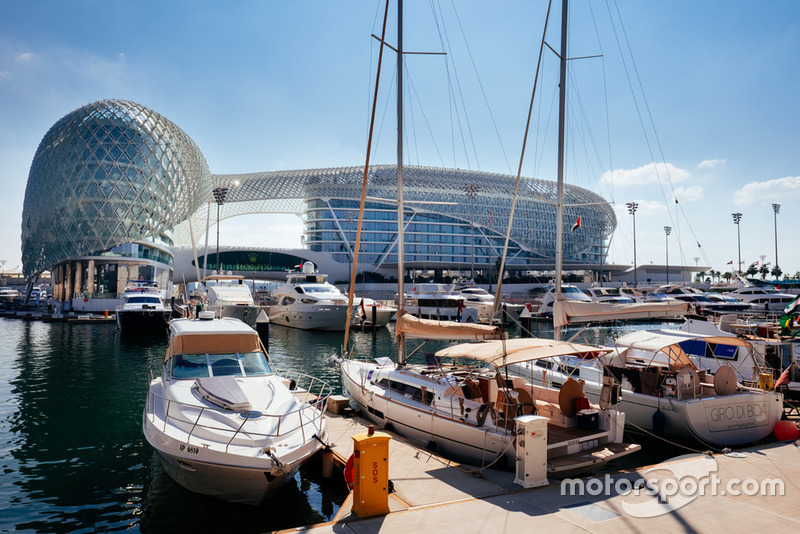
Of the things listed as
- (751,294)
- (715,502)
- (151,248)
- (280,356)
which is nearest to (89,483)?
(715,502)

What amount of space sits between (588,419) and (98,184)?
253ft

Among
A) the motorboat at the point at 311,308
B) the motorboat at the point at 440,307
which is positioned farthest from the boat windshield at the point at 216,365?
the motorboat at the point at 440,307

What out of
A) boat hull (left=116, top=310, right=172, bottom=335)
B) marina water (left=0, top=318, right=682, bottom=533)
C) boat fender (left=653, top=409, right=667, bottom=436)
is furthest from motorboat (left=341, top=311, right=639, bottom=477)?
boat hull (left=116, top=310, right=172, bottom=335)

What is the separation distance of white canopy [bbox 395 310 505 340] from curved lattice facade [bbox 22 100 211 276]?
220 feet

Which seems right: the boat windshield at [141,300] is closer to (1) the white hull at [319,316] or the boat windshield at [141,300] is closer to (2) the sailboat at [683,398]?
(1) the white hull at [319,316]

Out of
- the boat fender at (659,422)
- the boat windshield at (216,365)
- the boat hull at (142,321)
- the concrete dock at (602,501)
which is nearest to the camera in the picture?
the concrete dock at (602,501)

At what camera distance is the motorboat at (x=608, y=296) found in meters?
57.1

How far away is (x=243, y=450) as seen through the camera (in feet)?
30.5

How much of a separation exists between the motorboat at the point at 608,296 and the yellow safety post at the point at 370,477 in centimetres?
4611

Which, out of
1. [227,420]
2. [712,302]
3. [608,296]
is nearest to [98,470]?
[227,420]

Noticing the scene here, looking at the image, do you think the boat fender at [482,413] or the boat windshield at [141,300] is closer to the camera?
the boat fender at [482,413]

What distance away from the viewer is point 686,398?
13.8 meters

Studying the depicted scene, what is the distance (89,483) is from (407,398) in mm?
7769

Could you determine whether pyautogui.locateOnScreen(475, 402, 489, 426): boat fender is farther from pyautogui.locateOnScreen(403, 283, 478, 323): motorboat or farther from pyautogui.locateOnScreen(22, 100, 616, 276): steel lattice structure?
pyautogui.locateOnScreen(403, 283, 478, 323): motorboat
